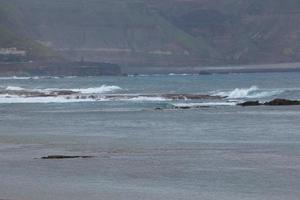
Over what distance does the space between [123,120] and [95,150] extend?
15926mm

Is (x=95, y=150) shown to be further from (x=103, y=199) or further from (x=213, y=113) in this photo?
(x=213, y=113)

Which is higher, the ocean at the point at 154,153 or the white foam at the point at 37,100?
the white foam at the point at 37,100

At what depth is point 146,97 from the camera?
265 feet

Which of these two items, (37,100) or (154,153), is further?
(37,100)

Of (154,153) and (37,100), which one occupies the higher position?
(37,100)

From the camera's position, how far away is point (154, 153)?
35.1 metres

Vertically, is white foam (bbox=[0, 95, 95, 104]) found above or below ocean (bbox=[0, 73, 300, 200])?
Result: above

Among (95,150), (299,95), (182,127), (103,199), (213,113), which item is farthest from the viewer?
(299,95)

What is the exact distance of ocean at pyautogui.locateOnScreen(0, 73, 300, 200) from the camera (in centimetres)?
2686

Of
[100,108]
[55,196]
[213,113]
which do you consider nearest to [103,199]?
[55,196]

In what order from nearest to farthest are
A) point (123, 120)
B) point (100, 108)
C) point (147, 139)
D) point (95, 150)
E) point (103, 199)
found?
point (103, 199), point (95, 150), point (147, 139), point (123, 120), point (100, 108)

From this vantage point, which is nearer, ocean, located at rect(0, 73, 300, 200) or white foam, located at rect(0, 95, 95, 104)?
ocean, located at rect(0, 73, 300, 200)

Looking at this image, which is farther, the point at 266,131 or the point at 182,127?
the point at 182,127

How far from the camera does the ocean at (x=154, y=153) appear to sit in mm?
26859
